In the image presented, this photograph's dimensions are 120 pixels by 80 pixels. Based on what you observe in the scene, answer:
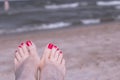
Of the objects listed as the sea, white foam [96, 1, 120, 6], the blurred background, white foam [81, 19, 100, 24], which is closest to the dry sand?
the blurred background

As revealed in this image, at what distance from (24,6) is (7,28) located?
4511mm

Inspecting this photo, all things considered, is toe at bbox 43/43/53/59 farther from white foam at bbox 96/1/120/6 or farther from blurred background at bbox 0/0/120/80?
white foam at bbox 96/1/120/6

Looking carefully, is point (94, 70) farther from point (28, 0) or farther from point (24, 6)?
point (28, 0)

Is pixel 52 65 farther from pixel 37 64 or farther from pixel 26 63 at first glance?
pixel 26 63

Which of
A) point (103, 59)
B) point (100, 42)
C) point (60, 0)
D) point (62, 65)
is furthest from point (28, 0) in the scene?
point (62, 65)

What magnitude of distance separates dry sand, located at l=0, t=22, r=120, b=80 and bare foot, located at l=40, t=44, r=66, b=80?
0.39 metres

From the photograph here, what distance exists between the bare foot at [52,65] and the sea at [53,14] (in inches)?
179

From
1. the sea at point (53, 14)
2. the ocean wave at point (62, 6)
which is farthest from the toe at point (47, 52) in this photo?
the ocean wave at point (62, 6)

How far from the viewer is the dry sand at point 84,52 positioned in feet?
14.8

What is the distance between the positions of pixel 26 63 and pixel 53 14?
7.76 meters

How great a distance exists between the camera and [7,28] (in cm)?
905

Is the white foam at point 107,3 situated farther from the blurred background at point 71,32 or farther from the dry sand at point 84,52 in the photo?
the dry sand at point 84,52

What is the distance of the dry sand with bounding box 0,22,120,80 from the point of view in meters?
4.50

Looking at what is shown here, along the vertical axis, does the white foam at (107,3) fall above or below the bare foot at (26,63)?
below
